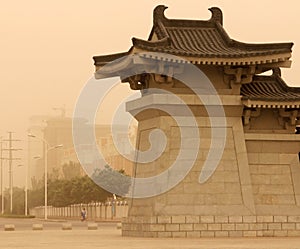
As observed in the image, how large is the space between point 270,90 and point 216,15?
10.7 ft

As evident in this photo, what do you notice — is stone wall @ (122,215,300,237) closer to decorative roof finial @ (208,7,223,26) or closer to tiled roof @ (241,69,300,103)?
tiled roof @ (241,69,300,103)

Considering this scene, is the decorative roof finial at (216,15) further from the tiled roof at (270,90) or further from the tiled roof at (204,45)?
the tiled roof at (270,90)

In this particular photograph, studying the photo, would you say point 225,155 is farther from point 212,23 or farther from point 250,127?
point 212,23

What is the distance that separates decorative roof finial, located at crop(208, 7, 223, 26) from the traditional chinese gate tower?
90 centimetres

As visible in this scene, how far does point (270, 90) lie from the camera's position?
23.3 m

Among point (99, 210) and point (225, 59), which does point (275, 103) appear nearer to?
point (225, 59)

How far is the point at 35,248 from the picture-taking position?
16.8 meters

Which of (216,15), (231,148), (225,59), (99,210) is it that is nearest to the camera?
(225,59)

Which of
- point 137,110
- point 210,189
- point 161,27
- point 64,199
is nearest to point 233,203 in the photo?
point 210,189

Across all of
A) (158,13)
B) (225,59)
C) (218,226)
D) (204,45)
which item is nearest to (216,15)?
(204,45)

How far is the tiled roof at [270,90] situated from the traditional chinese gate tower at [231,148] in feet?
0.13

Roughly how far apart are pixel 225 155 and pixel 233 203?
5.01 feet

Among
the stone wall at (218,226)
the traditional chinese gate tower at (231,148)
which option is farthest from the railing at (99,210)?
the stone wall at (218,226)

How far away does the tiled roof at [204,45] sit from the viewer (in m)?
21.2
